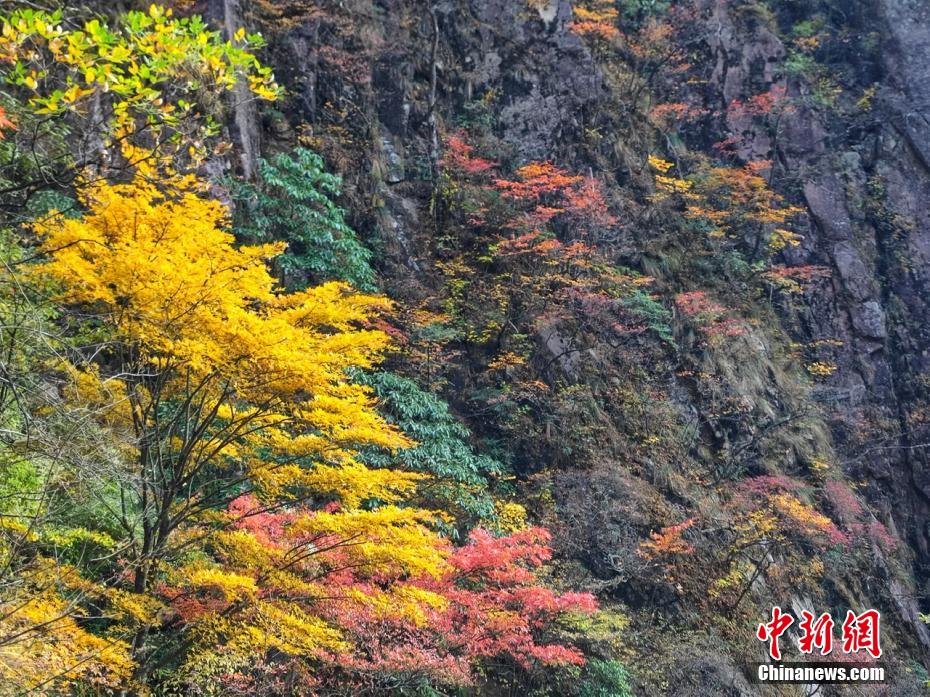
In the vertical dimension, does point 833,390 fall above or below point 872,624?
above

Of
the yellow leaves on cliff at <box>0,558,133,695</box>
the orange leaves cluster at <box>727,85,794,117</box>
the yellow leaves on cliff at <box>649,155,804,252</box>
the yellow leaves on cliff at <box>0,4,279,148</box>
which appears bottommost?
the yellow leaves on cliff at <box>0,558,133,695</box>

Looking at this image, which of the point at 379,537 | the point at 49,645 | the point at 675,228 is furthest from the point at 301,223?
the point at 675,228

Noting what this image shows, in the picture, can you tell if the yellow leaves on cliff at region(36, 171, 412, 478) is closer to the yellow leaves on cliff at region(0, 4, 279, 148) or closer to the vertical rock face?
the yellow leaves on cliff at region(0, 4, 279, 148)

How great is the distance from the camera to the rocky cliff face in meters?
13.6

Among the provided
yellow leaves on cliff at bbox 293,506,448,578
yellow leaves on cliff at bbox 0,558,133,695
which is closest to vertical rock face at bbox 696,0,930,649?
yellow leaves on cliff at bbox 293,506,448,578

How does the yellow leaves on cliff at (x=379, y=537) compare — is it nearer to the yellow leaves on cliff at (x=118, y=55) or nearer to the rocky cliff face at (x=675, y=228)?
the yellow leaves on cliff at (x=118, y=55)

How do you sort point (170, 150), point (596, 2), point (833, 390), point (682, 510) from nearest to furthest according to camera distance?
point (170, 150)
point (682, 510)
point (833, 390)
point (596, 2)

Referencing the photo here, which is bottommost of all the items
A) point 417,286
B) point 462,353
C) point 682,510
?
point 682,510

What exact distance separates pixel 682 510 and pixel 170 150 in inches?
472

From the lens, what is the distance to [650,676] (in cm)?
1102

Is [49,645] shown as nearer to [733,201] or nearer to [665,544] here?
[665,544]

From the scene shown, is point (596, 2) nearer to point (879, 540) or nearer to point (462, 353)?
point (462, 353)

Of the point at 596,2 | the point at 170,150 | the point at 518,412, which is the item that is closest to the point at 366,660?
A: the point at 518,412

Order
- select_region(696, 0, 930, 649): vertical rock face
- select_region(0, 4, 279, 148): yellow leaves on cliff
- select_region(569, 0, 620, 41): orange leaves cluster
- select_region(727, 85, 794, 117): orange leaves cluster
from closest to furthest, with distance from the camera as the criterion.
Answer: select_region(0, 4, 279, 148): yellow leaves on cliff → select_region(696, 0, 930, 649): vertical rock face → select_region(569, 0, 620, 41): orange leaves cluster → select_region(727, 85, 794, 117): orange leaves cluster
